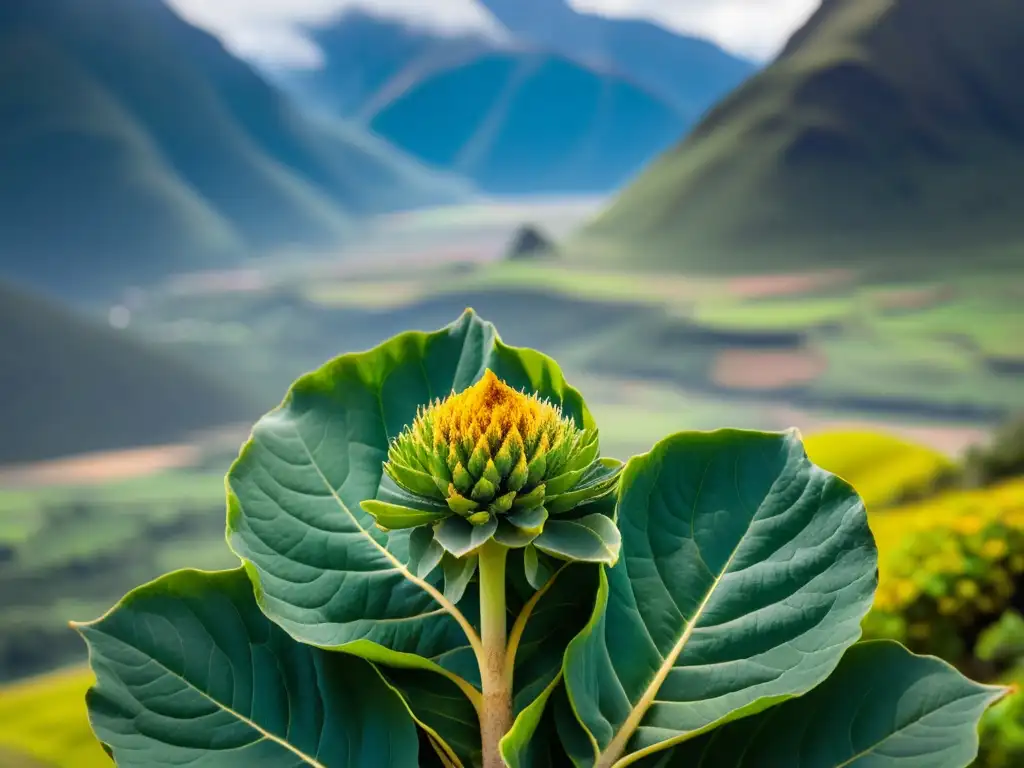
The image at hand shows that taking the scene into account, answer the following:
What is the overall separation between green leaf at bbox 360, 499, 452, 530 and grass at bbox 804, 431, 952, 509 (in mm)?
2120

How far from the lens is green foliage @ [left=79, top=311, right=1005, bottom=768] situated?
0.78 ft

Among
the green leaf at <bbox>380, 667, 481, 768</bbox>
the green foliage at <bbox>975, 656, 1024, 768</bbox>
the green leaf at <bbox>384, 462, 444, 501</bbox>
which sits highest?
the green leaf at <bbox>384, 462, 444, 501</bbox>

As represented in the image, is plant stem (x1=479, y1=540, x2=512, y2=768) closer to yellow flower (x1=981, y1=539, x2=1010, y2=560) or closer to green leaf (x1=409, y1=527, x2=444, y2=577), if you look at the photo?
green leaf (x1=409, y1=527, x2=444, y2=577)

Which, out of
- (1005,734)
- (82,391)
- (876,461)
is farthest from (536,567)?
(82,391)

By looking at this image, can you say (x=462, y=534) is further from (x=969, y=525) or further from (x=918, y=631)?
(x=969, y=525)

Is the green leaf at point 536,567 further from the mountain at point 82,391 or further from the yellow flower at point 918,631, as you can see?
the mountain at point 82,391

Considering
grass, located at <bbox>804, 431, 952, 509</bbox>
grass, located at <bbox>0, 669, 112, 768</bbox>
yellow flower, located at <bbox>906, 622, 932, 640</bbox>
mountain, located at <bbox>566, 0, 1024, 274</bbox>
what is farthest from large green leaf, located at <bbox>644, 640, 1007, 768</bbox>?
mountain, located at <bbox>566, 0, 1024, 274</bbox>

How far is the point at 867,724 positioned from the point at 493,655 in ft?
0.33

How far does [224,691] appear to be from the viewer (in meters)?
0.25

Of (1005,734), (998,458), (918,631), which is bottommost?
(1005,734)

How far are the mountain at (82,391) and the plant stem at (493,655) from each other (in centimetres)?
610

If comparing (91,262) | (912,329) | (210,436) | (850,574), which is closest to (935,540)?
(850,574)

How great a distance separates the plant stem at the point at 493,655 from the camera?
234 millimetres

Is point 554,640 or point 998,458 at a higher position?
point 998,458
